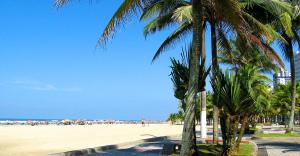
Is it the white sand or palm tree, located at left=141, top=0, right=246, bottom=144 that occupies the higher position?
palm tree, located at left=141, top=0, right=246, bottom=144

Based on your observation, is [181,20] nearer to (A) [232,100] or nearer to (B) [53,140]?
(A) [232,100]

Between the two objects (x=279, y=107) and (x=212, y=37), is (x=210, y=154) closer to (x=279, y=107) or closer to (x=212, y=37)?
(x=212, y=37)

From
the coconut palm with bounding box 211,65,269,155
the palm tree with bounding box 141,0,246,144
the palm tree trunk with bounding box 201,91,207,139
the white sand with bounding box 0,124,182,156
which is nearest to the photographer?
the palm tree with bounding box 141,0,246,144

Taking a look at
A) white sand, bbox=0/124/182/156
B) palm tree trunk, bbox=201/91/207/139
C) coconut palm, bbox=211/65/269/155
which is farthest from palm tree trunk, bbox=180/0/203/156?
palm tree trunk, bbox=201/91/207/139

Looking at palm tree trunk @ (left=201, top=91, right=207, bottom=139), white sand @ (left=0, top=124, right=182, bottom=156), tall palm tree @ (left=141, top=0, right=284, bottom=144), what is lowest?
white sand @ (left=0, top=124, right=182, bottom=156)

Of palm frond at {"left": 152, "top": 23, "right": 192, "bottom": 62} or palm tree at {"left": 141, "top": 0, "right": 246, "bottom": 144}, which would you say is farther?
palm frond at {"left": 152, "top": 23, "right": 192, "bottom": 62}

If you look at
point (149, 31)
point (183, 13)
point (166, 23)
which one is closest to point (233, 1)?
point (183, 13)

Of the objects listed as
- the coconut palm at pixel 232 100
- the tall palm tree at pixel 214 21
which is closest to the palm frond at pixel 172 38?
the tall palm tree at pixel 214 21

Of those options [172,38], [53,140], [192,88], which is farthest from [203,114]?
[192,88]

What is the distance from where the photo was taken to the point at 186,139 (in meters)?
10.4

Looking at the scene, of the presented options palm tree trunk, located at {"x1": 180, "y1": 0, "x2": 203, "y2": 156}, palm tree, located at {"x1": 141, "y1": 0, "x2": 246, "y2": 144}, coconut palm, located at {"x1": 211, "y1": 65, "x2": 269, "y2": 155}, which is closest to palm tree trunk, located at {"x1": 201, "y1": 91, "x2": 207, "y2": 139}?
palm tree, located at {"x1": 141, "y1": 0, "x2": 246, "y2": 144}

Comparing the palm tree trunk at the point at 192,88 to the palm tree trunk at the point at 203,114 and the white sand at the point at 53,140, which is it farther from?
the palm tree trunk at the point at 203,114

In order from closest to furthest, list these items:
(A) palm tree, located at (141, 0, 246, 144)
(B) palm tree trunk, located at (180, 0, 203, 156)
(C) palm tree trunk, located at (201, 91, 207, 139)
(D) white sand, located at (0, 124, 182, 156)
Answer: (B) palm tree trunk, located at (180, 0, 203, 156) → (A) palm tree, located at (141, 0, 246, 144) → (D) white sand, located at (0, 124, 182, 156) → (C) palm tree trunk, located at (201, 91, 207, 139)

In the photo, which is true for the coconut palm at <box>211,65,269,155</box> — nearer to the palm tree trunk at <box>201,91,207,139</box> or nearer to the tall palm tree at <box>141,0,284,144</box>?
the tall palm tree at <box>141,0,284,144</box>
